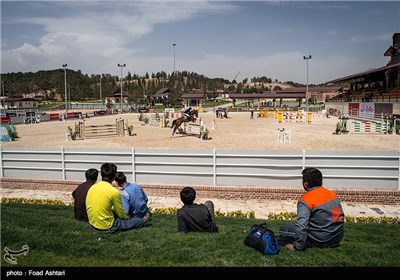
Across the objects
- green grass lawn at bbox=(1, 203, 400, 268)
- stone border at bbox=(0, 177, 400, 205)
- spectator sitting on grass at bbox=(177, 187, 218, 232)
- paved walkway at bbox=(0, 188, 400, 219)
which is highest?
spectator sitting on grass at bbox=(177, 187, 218, 232)

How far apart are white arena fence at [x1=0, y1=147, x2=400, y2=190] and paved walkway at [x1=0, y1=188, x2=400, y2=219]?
1.91ft

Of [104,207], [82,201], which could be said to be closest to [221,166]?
[82,201]

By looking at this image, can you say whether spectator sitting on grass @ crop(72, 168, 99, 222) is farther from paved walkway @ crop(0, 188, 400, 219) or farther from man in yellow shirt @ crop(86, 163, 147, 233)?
paved walkway @ crop(0, 188, 400, 219)

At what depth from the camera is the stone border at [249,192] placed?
28.6 ft

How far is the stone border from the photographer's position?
8723 mm

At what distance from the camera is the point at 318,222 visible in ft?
14.9

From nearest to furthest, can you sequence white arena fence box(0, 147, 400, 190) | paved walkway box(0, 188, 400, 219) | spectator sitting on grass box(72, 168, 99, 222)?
spectator sitting on grass box(72, 168, 99, 222), paved walkway box(0, 188, 400, 219), white arena fence box(0, 147, 400, 190)

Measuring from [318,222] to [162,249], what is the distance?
7.18 ft

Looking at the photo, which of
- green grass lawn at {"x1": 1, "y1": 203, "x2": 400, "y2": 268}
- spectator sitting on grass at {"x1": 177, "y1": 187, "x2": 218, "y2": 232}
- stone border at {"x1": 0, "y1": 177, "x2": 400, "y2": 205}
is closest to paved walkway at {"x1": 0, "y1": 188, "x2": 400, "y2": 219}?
stone border at {"x1": 0, "y1": 177, "x2": 400, "y2": 205}

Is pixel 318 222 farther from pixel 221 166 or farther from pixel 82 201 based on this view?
pixel 221 166

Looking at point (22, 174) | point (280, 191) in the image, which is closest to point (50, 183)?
point (22, 174)

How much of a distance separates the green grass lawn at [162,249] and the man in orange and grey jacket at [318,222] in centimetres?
14

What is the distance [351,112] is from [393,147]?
27.4 meters
